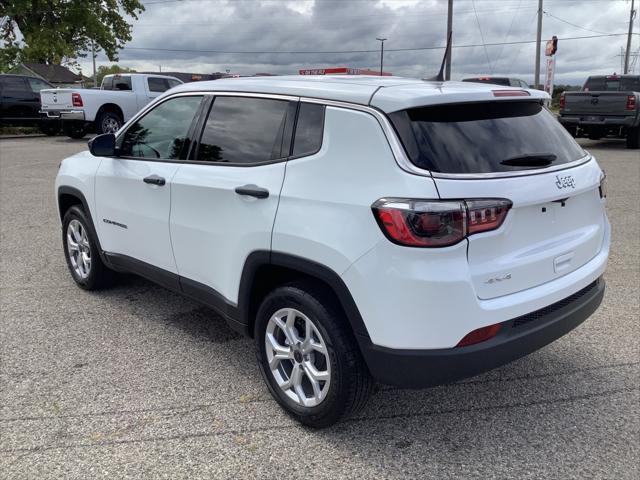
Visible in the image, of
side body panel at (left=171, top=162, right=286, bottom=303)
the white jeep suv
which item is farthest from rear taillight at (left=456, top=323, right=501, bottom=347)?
side body panel at (left=171, top=162, right=286, bottom=303)

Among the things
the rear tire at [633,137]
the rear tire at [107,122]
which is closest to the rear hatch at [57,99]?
the rear tire at [107,122]

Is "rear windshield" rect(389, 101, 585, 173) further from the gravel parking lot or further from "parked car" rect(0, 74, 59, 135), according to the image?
"parked car" rect(0, 74, 59, 135)

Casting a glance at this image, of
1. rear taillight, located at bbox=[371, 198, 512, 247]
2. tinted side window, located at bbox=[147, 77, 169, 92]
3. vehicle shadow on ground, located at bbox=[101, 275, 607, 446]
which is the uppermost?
tinted side window, located at bbox=[147, 77, 169, 92]

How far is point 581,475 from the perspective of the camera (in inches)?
105

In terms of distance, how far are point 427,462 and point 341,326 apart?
75cm

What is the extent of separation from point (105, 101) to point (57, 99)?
1.46 m

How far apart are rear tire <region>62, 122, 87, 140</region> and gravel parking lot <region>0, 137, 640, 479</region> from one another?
1636 centimetres

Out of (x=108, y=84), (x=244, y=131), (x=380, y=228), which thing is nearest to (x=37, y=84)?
(x=108, y=84)

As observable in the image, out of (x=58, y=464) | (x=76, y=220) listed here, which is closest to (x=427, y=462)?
(x=58, y=464)

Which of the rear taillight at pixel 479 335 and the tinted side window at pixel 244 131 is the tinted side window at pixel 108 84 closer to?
the tinted side window at pixel 244 131

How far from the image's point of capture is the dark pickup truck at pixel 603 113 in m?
15.6

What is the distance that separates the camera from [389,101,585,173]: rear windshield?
2594 mm

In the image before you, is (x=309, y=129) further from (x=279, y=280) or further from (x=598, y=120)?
(x=598, y=120)

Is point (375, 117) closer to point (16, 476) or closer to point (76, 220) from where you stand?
point (16, 476)
